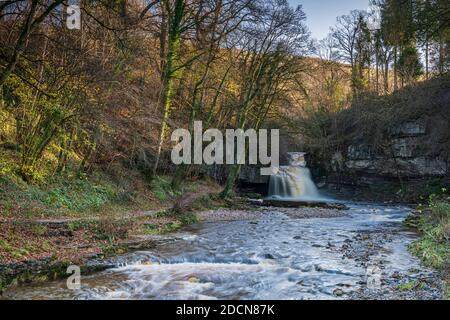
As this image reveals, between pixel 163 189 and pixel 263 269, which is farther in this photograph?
pixel 163 189

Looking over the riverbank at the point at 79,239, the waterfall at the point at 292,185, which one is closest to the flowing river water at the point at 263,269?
the riverbank at the point at 79,239

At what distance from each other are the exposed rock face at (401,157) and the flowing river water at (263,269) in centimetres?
1327

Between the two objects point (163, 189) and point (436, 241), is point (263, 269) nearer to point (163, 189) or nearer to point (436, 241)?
point (436, 241)

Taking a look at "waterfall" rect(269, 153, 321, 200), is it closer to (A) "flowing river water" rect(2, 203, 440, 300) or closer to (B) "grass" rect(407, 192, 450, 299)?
(A) "flowing river water" rect(2, 203, 440, 300)

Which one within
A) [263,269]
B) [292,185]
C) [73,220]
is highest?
[292,185]

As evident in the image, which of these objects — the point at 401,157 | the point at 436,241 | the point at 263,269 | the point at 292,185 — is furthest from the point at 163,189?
the point at 401,157

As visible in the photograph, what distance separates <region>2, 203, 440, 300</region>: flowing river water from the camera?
23.5ft

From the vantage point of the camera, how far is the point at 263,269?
29.9ft

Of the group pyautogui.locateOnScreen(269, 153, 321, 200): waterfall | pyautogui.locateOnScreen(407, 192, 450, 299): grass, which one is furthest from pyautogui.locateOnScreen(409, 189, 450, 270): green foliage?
pyautogui.locateOnScreen(269, 153, 321, 200): waterfall

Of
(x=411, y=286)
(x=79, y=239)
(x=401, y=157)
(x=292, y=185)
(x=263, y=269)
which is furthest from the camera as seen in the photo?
(x=292, y=185)

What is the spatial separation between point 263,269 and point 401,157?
21.0m

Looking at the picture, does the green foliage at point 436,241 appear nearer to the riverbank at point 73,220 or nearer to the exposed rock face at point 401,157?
the riverbank at point 73,220

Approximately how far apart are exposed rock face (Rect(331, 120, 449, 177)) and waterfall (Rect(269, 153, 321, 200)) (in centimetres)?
294

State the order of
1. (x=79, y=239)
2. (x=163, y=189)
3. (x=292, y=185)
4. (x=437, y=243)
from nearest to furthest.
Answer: (x=437, y=243) → (x=79, y=239) → (x=163, y=189) → (x=292, y=185)
